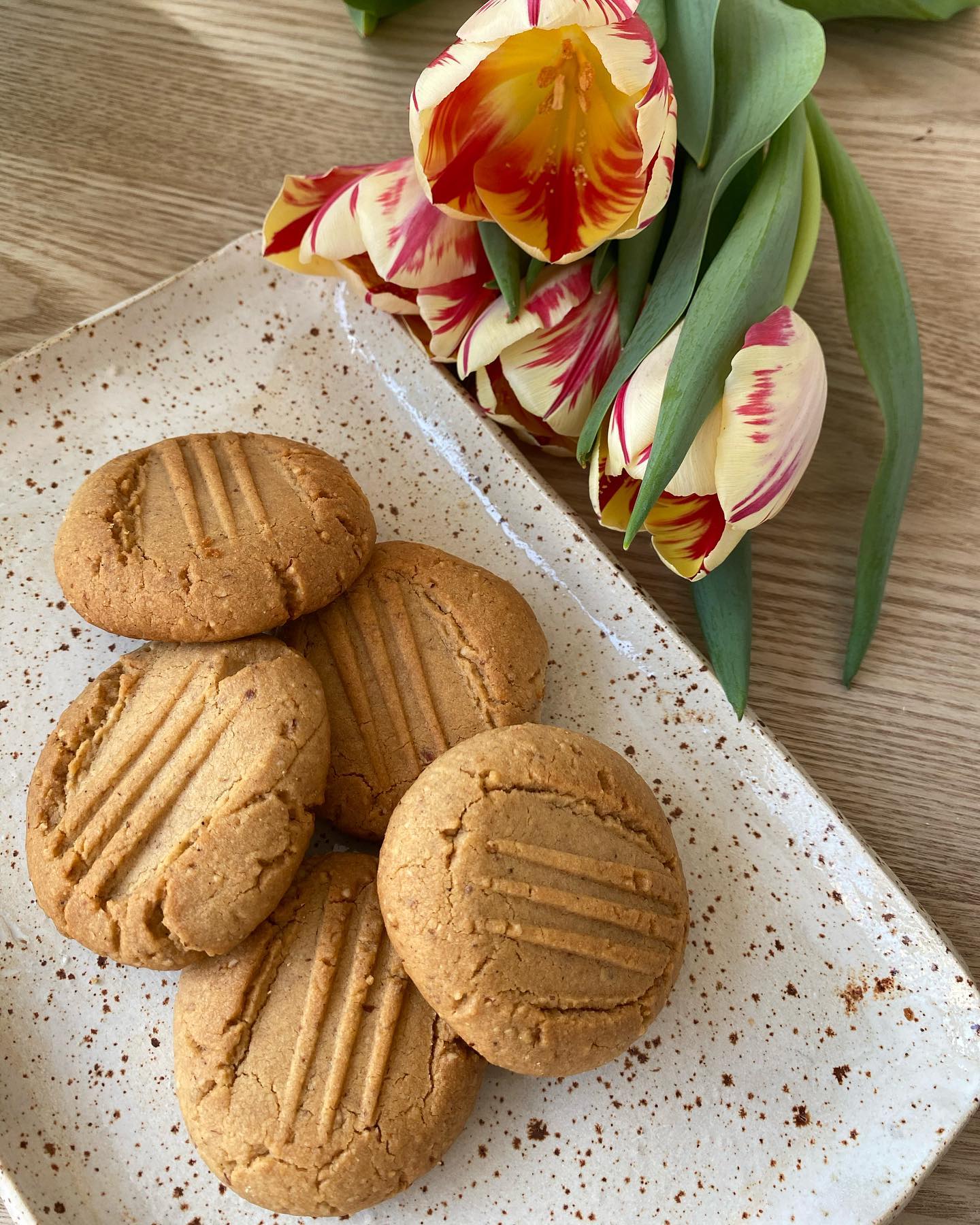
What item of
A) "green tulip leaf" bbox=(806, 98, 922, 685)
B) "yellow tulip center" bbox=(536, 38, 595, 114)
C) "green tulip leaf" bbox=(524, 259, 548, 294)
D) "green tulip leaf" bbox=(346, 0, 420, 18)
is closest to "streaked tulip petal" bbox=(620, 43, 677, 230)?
"yellow tulip center" bbox=(536, 38, 595, 114)

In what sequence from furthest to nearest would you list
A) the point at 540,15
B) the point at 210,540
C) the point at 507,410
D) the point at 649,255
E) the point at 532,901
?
1. the point at 507,410
2. the point at 649,255
3. the point at 210,540
4. the point at 532,901
5. the point at 540,15

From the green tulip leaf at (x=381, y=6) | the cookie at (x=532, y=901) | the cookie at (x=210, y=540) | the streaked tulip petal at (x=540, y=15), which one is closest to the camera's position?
the streaked tulip petal at (x=540, y=15)

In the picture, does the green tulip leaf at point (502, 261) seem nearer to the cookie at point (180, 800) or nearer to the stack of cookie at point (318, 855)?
the stack of cookie at point (318, 855)

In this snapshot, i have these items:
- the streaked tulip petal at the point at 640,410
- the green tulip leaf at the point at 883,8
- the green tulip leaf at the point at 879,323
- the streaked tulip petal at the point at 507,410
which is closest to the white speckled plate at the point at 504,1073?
the streaked tulip petal at the point at 507,410

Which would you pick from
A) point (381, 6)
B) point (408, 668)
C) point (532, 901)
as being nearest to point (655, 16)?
point (381, 6)

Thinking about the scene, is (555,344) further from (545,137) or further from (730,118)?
(730,118)
